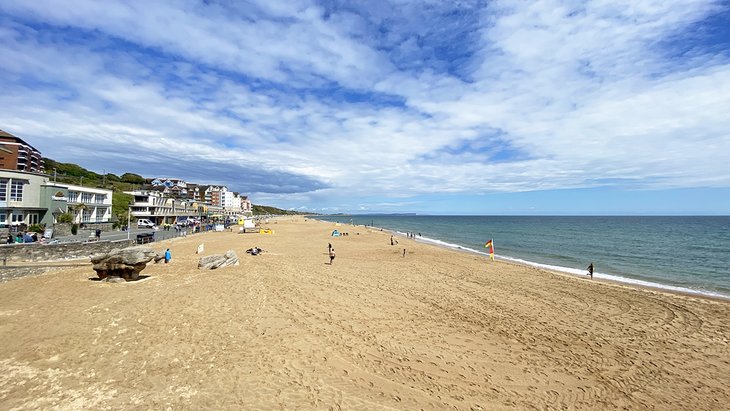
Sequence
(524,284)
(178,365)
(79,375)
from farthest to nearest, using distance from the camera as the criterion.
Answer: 1. (524,284)
2. (178,365)
3. (79,375)

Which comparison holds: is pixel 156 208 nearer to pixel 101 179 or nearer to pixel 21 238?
pixel 21 238

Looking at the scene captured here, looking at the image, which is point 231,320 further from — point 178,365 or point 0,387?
point 0,387

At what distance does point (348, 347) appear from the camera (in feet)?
29.5

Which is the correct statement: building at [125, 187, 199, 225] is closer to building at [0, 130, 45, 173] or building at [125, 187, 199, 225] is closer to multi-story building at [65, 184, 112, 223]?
multi-story building at [65, 184, 112, 223]

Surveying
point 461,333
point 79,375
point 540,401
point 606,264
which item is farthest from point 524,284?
point 79,375

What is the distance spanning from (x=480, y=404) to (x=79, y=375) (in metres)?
8.41

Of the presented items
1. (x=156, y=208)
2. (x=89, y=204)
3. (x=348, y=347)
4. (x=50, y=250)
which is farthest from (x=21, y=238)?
(x=156, y=208)

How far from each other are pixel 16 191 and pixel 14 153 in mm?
38877

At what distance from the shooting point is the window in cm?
2830

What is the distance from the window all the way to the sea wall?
13.0 metres

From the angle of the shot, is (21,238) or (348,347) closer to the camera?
(348,347)

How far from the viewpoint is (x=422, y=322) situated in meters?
11.3

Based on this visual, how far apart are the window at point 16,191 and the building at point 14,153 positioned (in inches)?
1232

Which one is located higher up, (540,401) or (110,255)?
(110,255)
